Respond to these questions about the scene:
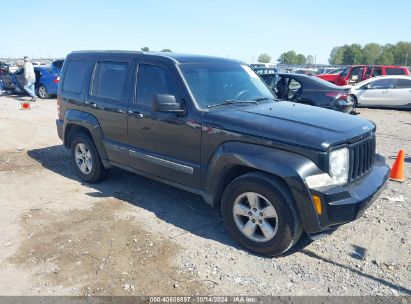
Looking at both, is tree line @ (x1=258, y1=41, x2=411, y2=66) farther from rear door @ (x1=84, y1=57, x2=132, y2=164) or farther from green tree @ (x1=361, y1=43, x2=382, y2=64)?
rear door @ (x1=84, y1=57, x2=132, y2=164)

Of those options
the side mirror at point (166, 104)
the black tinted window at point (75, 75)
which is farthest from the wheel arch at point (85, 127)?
the side mirror at point (166, 104)

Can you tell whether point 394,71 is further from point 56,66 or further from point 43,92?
point 43,92

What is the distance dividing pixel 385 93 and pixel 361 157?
12.5m

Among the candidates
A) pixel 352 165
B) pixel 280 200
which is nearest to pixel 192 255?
pixel 280 200

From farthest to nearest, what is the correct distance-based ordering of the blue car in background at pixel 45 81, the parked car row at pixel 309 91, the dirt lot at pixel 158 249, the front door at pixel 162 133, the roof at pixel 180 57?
the blue car in background at pixel 45 81
the parked car row at pixel 309 91
the roof at pixel 180 57
the front door at pixel 162 133
the dirt lot at pixel 158 249

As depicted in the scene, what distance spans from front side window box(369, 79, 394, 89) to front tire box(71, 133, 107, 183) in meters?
12.8

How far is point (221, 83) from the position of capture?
4.50m

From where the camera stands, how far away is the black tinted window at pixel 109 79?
4984 mm

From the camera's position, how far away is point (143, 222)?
4.43m

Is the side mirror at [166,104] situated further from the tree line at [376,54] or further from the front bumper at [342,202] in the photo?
the tree line at [376,54]

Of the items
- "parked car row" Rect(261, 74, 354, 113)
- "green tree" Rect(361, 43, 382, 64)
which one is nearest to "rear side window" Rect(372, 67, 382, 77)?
"parked car row" Rect(261, 74, 354, 113)

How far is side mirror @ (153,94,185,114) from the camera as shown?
13.0ft

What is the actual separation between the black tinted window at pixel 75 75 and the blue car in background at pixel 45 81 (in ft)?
38.6

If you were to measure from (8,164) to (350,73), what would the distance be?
55.7ft
